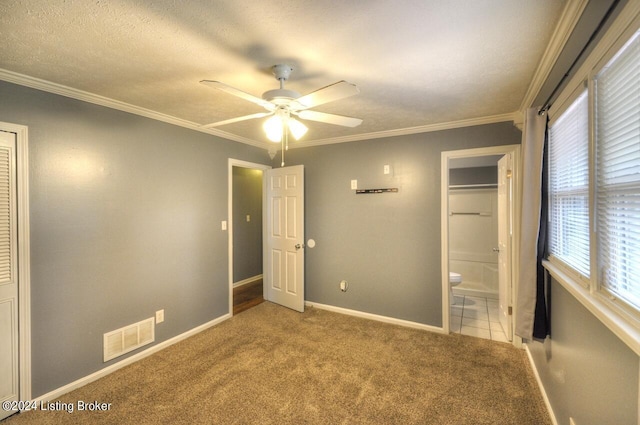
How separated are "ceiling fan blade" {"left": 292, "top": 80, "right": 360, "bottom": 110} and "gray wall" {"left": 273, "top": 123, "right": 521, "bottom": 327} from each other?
75.9 inches

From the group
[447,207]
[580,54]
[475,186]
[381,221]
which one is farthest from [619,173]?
[475,186]

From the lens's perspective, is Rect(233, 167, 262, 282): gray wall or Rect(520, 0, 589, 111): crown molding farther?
Rect(233, 167, 262, 282): gray wall

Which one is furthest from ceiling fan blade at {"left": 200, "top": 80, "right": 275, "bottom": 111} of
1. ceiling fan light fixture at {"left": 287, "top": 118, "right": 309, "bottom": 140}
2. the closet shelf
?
the closet shelf

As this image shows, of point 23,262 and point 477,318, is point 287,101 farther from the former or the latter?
point 477,318

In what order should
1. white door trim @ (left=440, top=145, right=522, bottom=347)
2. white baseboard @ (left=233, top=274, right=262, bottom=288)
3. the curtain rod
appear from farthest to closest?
1. white baseboard @ (left=233, top=274, right=262, bottom=288)
2. white door trim @ (left=440, top=145, right=522, bottom=347)
3. the curtain rod

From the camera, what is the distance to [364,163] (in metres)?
3.59

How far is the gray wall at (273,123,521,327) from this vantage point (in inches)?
126

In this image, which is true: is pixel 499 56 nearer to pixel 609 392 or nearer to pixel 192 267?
pixel 609 392

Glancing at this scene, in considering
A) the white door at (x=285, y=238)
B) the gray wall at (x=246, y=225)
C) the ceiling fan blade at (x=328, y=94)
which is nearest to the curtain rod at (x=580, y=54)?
the ceiling fan blade at (x=328, y=94)

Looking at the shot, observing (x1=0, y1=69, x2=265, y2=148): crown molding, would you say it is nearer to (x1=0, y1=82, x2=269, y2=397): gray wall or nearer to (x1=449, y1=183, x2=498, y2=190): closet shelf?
(x1=0, y1=82, x2=269, y2=397): gray wall

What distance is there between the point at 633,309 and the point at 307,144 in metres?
3.46

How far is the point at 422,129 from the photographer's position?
3207 mm

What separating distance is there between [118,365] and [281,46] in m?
2.91

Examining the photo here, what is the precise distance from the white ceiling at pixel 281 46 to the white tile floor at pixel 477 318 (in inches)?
96.0
